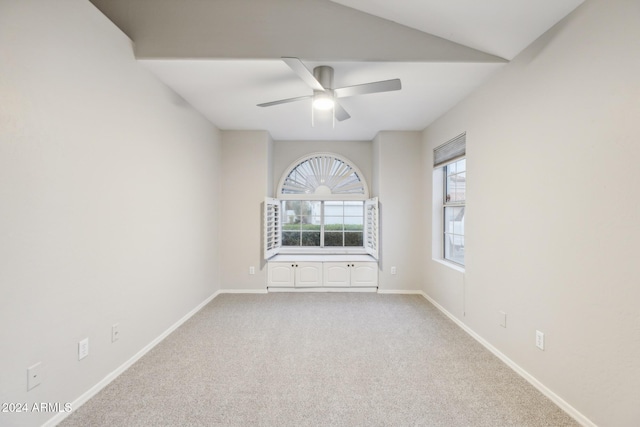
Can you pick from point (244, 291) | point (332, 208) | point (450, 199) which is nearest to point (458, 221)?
point (450, 199)

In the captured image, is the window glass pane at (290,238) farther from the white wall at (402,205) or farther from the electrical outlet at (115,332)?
the electrical outlet at (115,332)

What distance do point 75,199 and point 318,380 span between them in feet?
6.60

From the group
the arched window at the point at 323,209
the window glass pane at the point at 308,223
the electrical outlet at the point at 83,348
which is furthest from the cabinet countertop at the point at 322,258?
the electrical outlet at the point at 83,348

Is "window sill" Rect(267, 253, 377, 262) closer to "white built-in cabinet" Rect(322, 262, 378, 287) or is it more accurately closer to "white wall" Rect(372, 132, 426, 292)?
"white built-in cabinet" Rect(322, 262, 378, 287)

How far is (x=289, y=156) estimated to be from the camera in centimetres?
479

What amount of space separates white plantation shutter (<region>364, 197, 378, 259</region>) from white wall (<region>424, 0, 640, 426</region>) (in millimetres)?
1816

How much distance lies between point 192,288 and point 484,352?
3.12 meters

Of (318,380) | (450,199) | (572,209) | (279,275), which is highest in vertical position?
(450,199)

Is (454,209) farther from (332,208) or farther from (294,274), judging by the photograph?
(294,274)

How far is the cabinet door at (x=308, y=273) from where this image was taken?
4277 millimetres

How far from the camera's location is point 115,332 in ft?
6.81

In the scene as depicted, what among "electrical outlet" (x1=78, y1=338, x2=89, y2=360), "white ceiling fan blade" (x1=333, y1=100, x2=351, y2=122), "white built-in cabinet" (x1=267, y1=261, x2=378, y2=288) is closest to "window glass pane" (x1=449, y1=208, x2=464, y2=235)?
"white built-in cabinet" (x1=267, y1=261, x2=378, y2=288)

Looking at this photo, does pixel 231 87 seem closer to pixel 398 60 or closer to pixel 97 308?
pixel 398 60

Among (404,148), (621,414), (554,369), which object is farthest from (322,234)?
(621,414)
